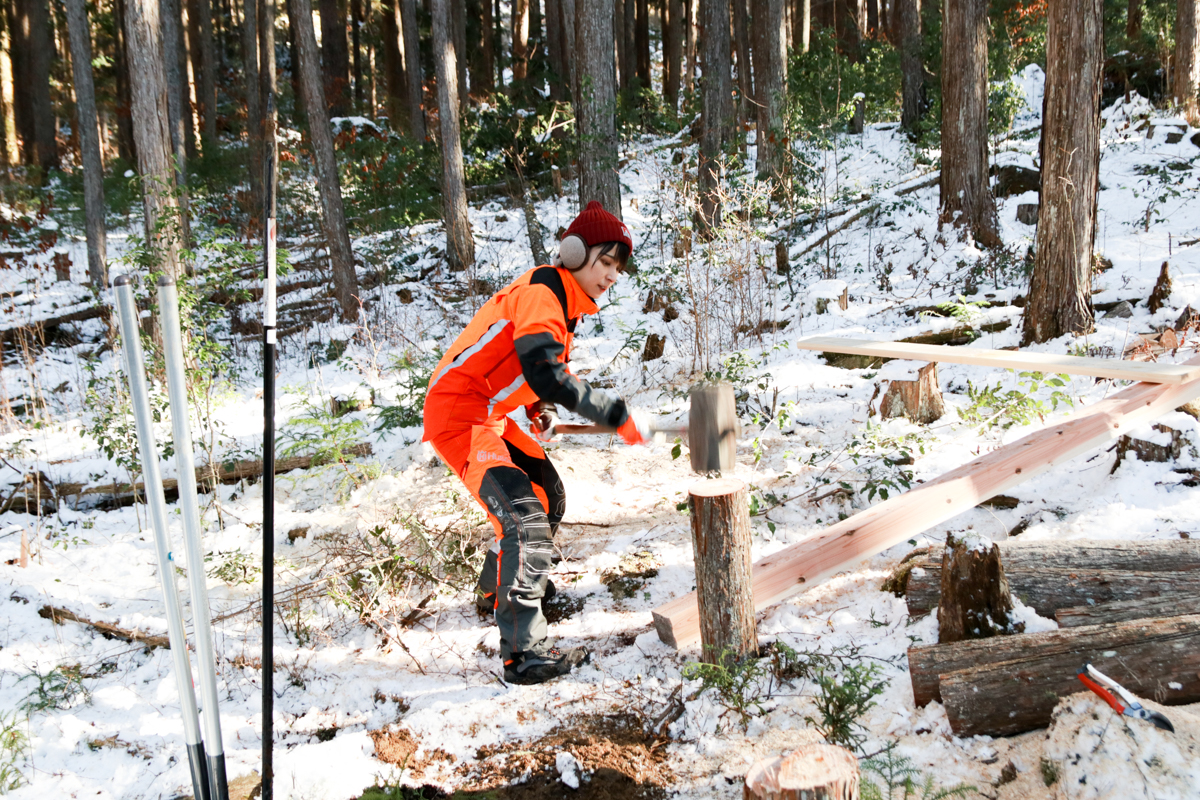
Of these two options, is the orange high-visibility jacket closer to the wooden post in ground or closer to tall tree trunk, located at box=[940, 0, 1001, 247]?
the wooden post in ground

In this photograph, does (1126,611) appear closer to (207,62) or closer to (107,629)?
(107,629)

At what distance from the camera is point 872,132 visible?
1672cm

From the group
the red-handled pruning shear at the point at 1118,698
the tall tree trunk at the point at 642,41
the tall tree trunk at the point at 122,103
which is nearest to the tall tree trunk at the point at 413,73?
the tall tree trunk at the point at 642,41

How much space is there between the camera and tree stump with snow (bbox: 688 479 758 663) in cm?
275

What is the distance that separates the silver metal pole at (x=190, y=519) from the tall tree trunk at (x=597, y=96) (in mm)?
8208

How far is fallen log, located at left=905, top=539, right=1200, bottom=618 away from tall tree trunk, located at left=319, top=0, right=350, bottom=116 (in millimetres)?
18657

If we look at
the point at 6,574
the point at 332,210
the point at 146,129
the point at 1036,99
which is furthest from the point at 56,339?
the point at 1036,99

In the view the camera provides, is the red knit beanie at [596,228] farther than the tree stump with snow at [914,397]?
No

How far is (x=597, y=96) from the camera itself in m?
9.80

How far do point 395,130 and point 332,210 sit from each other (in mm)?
6609

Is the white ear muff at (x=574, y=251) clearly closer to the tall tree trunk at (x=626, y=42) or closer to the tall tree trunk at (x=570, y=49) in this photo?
the tall tree trunk at (x=570, y=49)

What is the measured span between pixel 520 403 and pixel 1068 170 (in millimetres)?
5288

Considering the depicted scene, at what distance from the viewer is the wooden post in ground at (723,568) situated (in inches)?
108

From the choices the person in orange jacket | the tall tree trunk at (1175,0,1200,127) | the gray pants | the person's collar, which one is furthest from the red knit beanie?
the tall tree trunk at (1175,0,1200,127)
